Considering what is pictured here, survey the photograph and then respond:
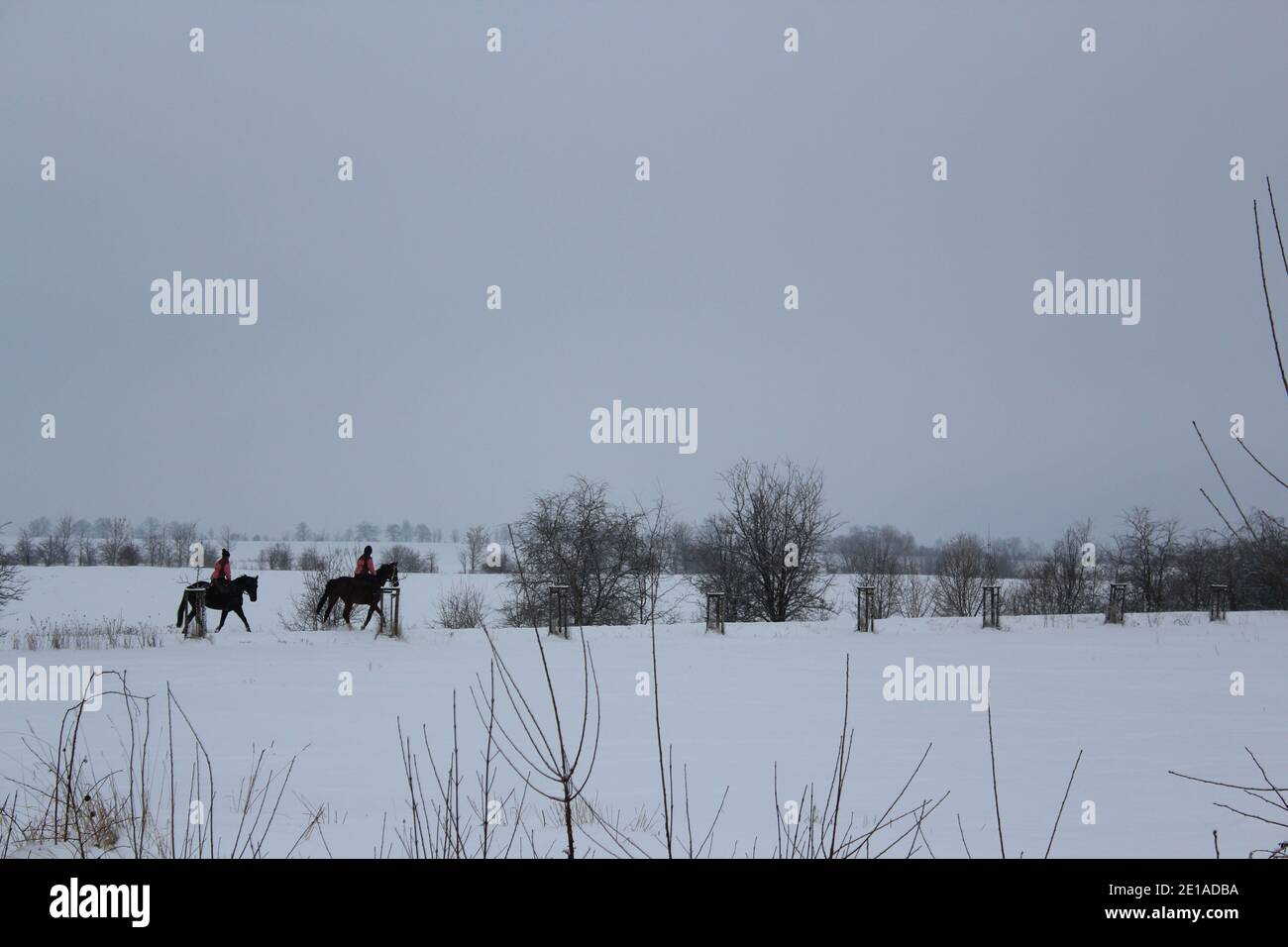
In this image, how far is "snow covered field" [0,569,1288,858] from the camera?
675cm

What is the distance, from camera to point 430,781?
8.05 meters

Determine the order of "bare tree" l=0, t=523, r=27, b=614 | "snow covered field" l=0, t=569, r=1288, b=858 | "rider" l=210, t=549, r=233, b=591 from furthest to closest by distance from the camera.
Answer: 1. "bare tree" l=0, t=523, r=27, b=614
2. "rider" l=210, t=549, r=233, b=591
3. "snow covered field" l=0, t=569, r=1288, b=858

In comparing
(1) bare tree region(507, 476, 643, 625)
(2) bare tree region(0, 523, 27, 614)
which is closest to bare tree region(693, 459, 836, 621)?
(1) bare tree region(507, 476, 643, 625)

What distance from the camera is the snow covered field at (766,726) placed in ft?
22.1

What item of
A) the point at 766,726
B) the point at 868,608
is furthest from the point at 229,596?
the point at 868,608

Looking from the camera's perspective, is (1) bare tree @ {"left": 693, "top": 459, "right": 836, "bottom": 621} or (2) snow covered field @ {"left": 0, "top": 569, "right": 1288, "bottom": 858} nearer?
(2) snow covered field @ {"left": 0, "top": 569, "right": 1288, "bottom": 858}

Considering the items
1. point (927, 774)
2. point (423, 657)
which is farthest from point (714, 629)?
point (927, 774)

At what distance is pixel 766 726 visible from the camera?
1088 cm

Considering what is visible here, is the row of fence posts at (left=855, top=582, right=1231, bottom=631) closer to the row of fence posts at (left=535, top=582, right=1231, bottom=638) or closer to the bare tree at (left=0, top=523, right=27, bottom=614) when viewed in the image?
the row of fence posts at (left=535, top=582, right=1231, bottom=638)

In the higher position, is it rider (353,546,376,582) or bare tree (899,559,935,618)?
rider (353,546,376,582)

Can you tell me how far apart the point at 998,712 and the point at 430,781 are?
7.74 m

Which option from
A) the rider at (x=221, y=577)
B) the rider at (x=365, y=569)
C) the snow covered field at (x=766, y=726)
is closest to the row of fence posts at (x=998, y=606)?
the snow covered field at (x=766, y=726)

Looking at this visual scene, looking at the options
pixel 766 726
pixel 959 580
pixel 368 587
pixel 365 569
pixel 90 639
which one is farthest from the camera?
pixel 959 580

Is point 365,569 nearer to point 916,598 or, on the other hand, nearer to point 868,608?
point 868,608
